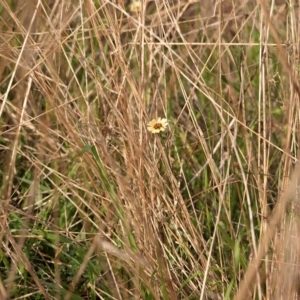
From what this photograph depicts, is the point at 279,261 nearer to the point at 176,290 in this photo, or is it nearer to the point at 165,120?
the point at 176,290

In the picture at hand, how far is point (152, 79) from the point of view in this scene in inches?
79.7

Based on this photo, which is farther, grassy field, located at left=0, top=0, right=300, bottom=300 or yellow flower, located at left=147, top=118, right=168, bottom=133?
yellow flower, located at left=147, top=118, right=168, bottom=133

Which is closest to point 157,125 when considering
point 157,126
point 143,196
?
point 157,126

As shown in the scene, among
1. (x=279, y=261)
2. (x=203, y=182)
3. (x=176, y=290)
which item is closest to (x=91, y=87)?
(x=203, y=182)

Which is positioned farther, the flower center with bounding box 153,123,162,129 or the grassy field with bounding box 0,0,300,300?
the flower center with bounding box 153,123,162,129

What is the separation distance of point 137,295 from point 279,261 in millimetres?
301

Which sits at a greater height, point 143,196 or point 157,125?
point 157,125

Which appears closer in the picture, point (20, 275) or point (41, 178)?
point (20, 275)

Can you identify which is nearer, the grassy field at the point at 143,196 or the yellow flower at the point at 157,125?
the grassy field at the point at 143,196

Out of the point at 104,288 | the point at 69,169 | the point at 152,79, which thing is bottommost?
the point at 104,288

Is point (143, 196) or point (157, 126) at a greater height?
point (157, 126)

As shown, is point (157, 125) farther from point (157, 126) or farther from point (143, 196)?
point (143, 196)

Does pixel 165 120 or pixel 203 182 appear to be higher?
pixel 165 120

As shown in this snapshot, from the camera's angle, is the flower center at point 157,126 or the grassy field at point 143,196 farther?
the flower center at point 157,126
